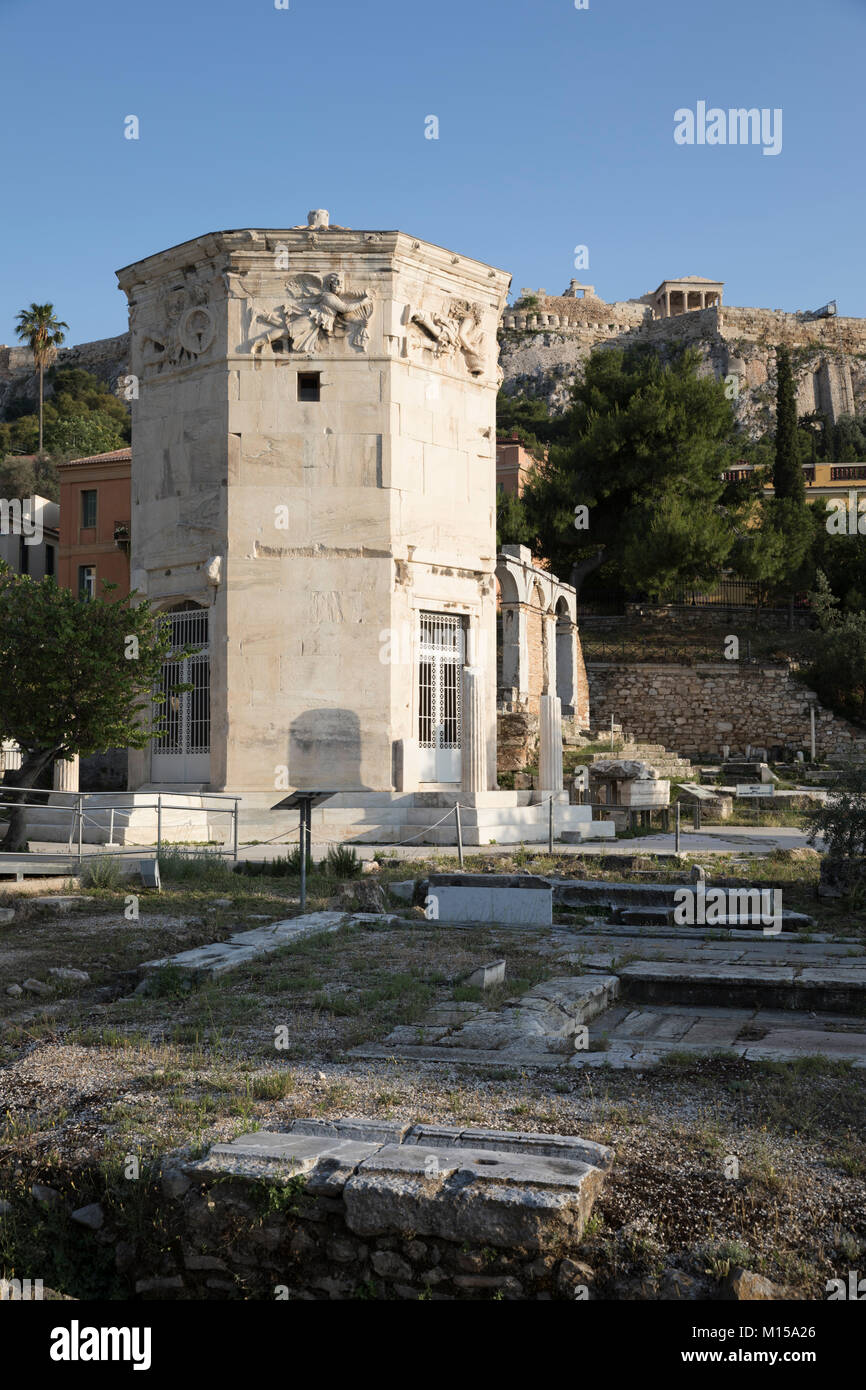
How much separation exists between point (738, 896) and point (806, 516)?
33.5 m

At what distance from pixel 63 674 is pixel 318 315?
28.2ft

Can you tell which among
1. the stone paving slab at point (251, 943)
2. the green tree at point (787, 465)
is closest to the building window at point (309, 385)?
the stone paving slab at point (251, 943)

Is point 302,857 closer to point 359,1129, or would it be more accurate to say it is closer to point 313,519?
point 359,1129

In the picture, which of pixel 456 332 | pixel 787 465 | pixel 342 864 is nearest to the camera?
pixel 342 864

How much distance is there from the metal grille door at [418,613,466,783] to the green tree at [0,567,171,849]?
5.92 meters

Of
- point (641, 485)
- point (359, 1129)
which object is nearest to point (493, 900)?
point (359, 1129)

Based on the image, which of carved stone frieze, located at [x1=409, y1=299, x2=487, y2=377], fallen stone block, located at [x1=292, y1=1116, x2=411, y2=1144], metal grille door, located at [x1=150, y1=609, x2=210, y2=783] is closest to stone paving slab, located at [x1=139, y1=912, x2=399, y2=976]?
fallen stone block, located at [x1=292, y1=1116, x2=411, y2=1144]

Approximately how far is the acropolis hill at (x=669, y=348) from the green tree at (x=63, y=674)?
68.7 m

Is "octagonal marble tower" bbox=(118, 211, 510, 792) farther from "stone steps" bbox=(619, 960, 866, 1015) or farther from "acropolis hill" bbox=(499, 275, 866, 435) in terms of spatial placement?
"acropolis hill" bbox=(499, 275, 866, 435)

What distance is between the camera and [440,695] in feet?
71.7
